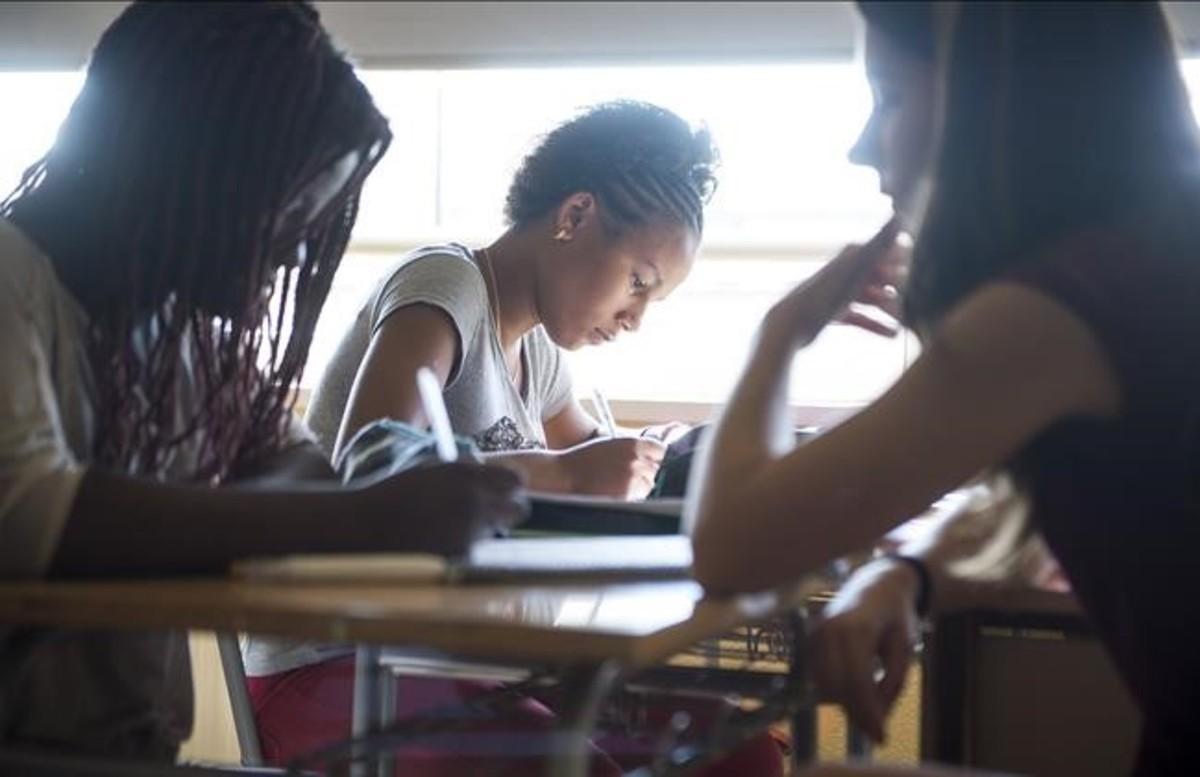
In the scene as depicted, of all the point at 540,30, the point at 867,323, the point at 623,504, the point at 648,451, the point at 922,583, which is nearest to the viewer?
→ the point at 922,583

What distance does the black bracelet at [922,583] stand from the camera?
131 cm

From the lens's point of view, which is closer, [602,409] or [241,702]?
[241,702]

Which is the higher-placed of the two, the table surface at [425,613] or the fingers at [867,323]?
the fingers at [867,323]

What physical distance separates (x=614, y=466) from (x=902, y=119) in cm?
74

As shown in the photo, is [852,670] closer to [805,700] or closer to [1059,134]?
[805,700]

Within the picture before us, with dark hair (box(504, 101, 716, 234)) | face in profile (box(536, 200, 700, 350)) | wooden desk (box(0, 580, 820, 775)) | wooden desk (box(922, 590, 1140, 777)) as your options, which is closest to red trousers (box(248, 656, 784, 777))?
wooden desk (box(922, 590, 1140, 777))

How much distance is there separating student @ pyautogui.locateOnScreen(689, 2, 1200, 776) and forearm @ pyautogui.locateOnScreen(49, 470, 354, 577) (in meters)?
0.26

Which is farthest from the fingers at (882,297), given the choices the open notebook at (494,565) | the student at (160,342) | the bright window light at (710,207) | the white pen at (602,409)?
the bright window light at (710,207)

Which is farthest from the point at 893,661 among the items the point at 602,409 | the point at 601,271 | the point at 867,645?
the point at 602,409

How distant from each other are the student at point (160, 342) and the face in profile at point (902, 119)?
1.23ft

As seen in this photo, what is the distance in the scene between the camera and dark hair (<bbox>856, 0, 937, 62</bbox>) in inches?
45.5

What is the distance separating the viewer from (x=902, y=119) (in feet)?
3.95

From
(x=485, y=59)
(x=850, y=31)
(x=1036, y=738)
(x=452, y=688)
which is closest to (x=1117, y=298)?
(x=1036, y=738)

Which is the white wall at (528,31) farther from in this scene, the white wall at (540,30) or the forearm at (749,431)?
the forearm at (749,431)
